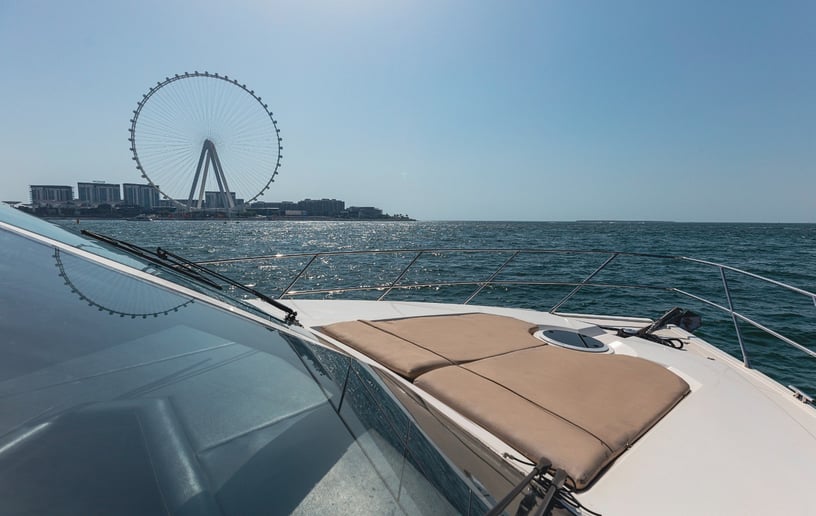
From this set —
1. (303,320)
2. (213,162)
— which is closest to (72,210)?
(213,162)

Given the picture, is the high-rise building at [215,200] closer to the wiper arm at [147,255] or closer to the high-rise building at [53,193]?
the high-rise building at [53,193]

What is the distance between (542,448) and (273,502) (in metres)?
1.22

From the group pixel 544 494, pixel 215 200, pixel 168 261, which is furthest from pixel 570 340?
pixel 215 200

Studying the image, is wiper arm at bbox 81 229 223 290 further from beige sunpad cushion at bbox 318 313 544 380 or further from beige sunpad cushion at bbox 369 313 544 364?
beige sunpad cushion at bbox 369 313 544 364

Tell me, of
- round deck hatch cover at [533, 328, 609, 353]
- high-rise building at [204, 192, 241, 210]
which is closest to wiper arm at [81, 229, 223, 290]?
round deck hatch cover at [533, 328, 609, 353]

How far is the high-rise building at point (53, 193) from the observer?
43.5 meters

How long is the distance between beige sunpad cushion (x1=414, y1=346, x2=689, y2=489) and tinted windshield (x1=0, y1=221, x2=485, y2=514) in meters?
0.70

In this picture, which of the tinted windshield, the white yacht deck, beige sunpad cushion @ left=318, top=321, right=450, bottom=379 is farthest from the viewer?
beige sunpad cushion @ left=318, top=321, right=450, bottom=379

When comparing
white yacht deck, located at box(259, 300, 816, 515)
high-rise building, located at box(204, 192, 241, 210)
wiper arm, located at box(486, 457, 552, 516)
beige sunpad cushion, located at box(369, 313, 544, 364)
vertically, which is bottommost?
white yacht deck, located at box(259, 300, 816, 515)

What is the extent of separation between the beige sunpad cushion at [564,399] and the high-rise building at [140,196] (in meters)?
71.9

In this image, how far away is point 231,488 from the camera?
0.73 m

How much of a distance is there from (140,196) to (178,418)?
7763 centimetres

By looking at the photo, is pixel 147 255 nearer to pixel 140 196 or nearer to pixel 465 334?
pixel 465 334

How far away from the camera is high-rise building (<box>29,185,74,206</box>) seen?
43.5 meters
